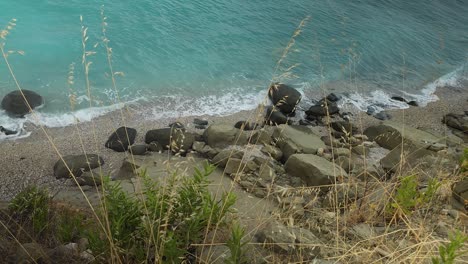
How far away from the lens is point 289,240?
11.9 feet

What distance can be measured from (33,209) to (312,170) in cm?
368

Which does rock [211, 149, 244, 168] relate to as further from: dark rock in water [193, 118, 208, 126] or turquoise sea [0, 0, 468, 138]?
turquoise sea [0, 0, 468, 138]

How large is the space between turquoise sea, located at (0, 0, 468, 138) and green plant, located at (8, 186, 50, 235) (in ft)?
13.8

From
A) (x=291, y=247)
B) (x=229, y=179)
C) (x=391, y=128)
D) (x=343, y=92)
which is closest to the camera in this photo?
(x=291, y=247)

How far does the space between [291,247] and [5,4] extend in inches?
479

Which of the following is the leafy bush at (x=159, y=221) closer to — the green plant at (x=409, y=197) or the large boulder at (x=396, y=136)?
the green plant at (x=409, y=197)

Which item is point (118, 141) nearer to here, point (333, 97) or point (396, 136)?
point (396, 136)

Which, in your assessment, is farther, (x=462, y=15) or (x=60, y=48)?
(x=462, y=15)

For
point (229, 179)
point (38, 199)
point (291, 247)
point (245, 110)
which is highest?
point (291, 247)

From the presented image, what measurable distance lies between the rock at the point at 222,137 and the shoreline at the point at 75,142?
101 cm

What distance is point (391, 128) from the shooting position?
8844mm

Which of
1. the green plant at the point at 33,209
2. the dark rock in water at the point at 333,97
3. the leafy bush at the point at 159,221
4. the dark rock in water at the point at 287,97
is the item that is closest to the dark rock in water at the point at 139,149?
the green plant at the point at 33,209

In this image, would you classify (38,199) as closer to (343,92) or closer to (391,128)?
(391,128)

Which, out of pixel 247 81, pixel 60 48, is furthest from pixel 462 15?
pixel 60 48
